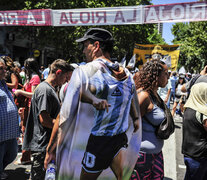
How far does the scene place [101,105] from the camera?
177 cm

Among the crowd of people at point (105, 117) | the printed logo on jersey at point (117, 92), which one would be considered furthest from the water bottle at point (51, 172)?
the printed logo on jersey at point (117, 92)

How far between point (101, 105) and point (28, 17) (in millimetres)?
6635

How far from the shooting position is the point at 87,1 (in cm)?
1661

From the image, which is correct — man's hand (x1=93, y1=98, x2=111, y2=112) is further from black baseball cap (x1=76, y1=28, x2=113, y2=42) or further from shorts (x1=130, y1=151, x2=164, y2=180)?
shorts (x1=130, y1=151, x2=164, y2=180)

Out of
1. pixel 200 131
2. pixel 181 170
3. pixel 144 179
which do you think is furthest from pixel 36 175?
pixel 181 170

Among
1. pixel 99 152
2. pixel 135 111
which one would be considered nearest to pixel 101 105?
pixel 99 152

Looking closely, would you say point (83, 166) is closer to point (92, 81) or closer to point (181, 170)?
point (92, 81)

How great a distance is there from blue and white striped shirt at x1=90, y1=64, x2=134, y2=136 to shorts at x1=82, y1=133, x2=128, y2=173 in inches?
1.8

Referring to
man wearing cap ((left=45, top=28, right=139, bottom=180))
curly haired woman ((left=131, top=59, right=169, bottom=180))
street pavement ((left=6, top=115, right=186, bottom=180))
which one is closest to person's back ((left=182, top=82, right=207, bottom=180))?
curly haired woman ((left=131, top=59, right=169, bottom=180))

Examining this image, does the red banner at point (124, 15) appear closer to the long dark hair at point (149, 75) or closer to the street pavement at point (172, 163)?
the street pavement at point (172, 163)

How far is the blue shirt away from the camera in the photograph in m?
3.04

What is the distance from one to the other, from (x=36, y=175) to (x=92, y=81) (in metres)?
1.74

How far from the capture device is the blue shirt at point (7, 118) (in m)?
3.04

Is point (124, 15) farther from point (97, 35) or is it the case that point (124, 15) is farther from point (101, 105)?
point (101, 105)
